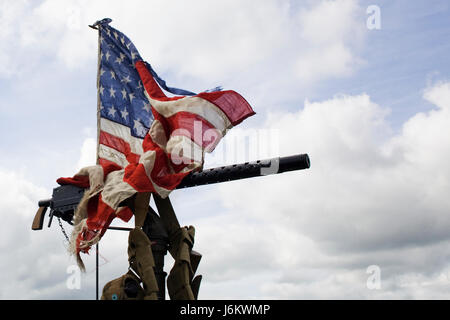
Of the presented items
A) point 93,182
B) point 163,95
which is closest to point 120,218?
point 93,182

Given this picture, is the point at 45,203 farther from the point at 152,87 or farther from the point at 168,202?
the point at 152,87

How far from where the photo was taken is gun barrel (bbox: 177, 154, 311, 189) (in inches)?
324

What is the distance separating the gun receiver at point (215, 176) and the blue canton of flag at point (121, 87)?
240 centimetres

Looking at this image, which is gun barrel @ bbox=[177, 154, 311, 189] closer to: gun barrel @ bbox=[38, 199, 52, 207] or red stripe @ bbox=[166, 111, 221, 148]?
red stripe @ bbox=[166, 111, 221, 148]

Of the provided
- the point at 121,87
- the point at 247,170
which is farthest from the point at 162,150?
the point at 121,87

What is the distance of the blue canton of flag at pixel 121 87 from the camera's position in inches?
451

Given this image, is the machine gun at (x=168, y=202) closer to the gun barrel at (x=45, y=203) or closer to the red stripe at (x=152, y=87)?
the gun barrel at (x=45, y=203)

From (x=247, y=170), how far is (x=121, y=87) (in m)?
4.58

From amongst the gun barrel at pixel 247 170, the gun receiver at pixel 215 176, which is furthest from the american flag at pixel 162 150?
the gun barrel at pixel 247 170

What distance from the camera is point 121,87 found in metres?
11.8

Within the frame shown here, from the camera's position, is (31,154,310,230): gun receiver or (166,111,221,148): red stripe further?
(166,111,221,148): red stripe

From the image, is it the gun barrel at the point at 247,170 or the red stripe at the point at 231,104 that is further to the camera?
the red stripe at the point at 231,104

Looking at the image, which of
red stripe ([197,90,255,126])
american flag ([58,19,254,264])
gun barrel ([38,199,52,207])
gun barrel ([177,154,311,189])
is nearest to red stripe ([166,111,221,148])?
american flag ([58,19,254,264])
